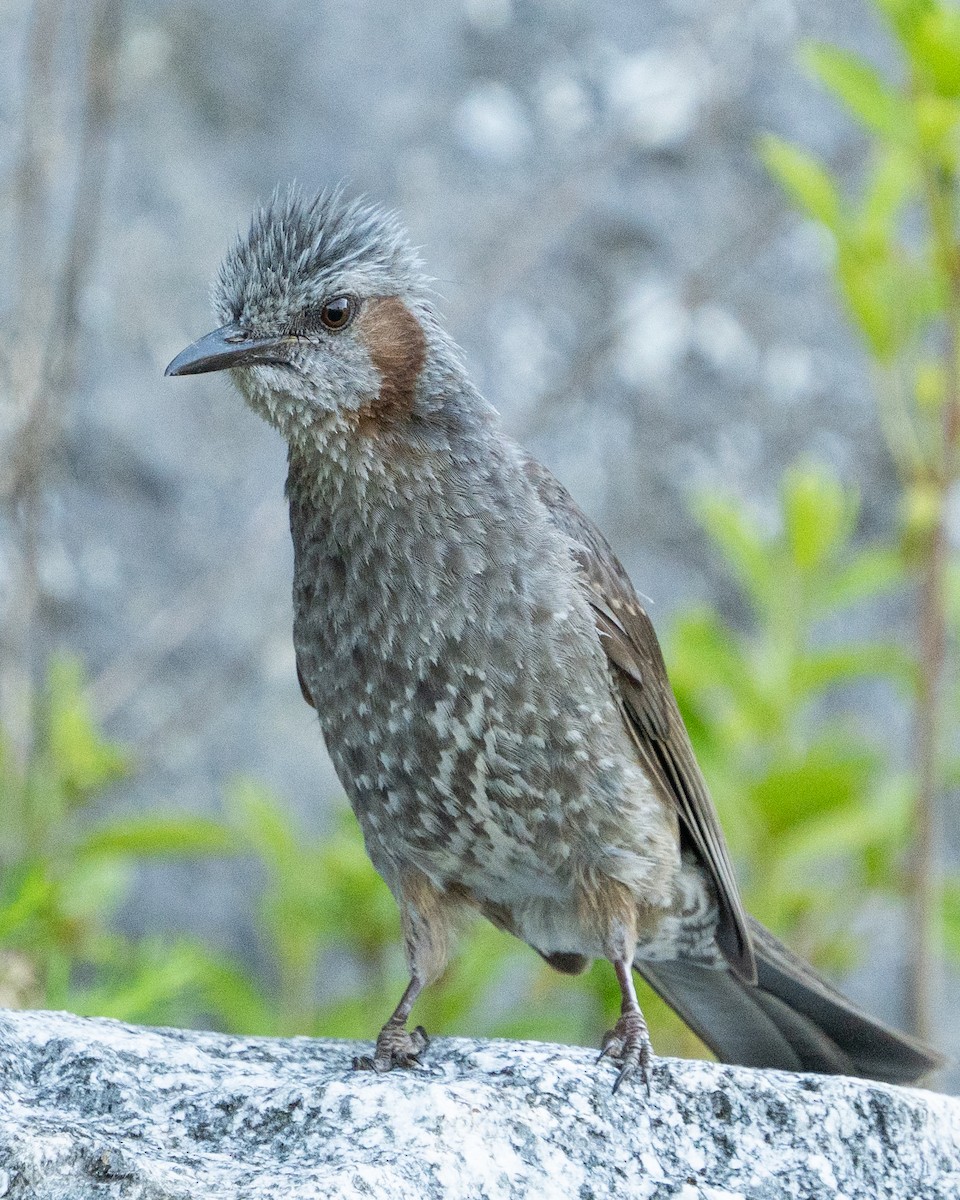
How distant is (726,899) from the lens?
3373 millimetres

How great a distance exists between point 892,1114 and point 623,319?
3.85 metres

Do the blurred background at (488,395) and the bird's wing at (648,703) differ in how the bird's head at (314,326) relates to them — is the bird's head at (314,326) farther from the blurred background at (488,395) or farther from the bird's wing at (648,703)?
the blurred background at (488,395)

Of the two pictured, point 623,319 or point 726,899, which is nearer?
point 726,899

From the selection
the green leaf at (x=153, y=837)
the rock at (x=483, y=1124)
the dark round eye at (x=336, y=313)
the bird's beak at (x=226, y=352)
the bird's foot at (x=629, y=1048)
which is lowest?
the rock at (x=483, y=1124)

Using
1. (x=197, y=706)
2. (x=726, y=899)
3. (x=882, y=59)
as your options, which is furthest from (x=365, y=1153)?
(x=882, y=59)

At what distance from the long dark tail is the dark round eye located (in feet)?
5.22

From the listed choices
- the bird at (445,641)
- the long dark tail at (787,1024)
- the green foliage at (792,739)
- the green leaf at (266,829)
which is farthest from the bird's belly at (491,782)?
the green leaf at (266,829)

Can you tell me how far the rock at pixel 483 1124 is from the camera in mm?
2252

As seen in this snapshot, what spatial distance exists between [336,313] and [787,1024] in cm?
184

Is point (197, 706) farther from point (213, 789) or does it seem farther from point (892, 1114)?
point (892, 1114)

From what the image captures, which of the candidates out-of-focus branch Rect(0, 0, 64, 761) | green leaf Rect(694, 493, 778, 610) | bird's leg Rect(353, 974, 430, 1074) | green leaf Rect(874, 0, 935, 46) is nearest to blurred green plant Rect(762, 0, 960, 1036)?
green leaf Rect(874, 0, 935, 46)

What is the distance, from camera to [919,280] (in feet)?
13.6

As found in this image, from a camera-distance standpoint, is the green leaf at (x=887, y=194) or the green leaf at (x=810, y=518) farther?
the green leaf at (x=810, y=518)

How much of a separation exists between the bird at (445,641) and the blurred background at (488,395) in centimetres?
98
